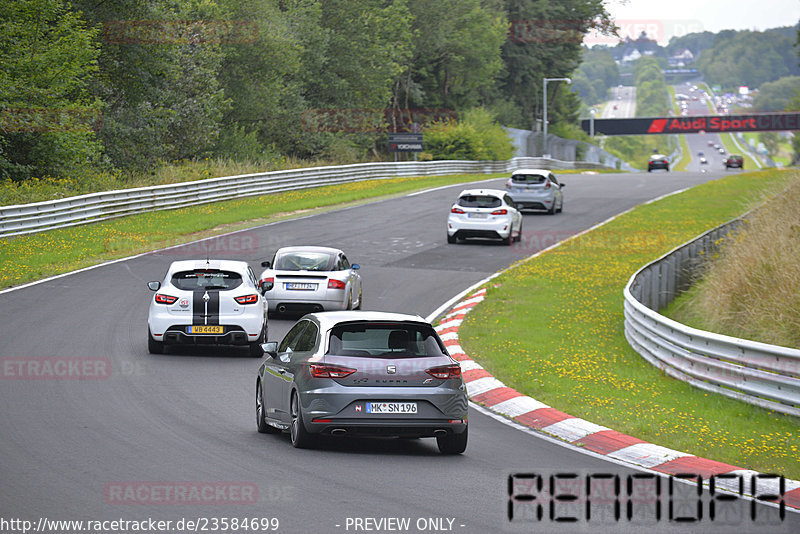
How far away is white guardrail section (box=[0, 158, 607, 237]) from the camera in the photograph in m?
30.9

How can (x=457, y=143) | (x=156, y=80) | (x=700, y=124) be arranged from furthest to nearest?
(x=700, y=124) → (x=457, y=143) → (x=156, y=80)

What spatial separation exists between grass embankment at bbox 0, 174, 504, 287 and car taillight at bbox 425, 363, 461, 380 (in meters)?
15.6

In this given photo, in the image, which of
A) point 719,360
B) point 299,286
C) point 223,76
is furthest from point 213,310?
point 223,76

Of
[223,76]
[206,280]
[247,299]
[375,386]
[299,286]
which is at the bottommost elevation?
[299,286]

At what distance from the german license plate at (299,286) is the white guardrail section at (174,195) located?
40.7 ft

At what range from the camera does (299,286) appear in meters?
20.7

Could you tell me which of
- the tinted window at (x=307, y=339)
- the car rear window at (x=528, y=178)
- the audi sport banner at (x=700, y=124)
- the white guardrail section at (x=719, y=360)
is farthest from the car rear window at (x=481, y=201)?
the audi sport banner at (x=700, y=124)

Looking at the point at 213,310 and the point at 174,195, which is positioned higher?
the point at 213,310

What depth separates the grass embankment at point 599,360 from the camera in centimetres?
1145

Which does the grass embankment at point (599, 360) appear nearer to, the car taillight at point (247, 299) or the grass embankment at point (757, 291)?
the grass embankment at point (757, 291)

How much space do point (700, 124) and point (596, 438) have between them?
119693 mm

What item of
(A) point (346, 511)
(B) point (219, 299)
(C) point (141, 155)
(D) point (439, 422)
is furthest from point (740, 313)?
(C) point (141, 155)

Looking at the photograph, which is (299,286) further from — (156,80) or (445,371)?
(156,80)

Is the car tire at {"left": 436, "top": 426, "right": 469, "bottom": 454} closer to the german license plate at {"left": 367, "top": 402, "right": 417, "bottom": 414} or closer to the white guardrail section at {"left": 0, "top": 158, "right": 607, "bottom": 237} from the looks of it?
the german license plate at {"left": 367, "top": 402, "right": 417, "bottom": 414}
